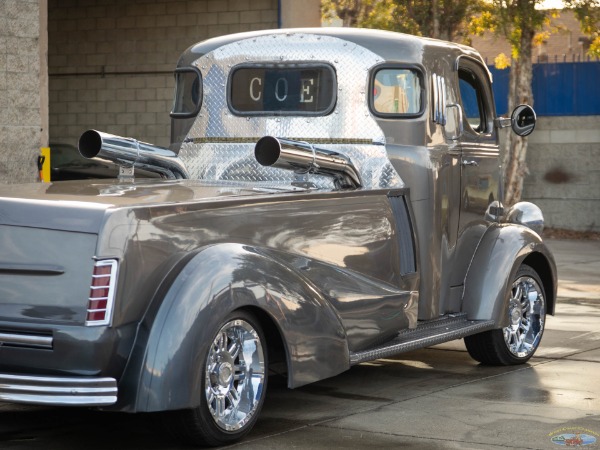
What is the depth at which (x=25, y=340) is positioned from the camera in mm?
5570

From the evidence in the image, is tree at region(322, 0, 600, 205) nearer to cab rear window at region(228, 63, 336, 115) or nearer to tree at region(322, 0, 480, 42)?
tree at region(322, 0, 480, 42)

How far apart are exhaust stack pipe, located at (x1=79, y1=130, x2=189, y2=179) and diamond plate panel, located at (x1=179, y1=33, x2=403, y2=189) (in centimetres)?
38

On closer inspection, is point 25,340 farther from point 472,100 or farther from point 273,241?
point 472,100

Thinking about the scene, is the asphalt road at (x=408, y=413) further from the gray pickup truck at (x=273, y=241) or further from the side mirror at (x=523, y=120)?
the side mirror at (x=523, y=120)

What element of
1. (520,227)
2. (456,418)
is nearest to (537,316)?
(520,227)

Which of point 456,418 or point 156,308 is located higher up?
point 156,308

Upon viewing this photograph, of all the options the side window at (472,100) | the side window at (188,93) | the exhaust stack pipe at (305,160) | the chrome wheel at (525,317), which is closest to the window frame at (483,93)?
the side window at (472,100)

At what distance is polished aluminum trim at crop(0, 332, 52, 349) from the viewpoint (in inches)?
218

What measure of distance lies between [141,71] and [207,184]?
15992 mm

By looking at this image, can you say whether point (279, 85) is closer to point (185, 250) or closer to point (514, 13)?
point (185, 250)

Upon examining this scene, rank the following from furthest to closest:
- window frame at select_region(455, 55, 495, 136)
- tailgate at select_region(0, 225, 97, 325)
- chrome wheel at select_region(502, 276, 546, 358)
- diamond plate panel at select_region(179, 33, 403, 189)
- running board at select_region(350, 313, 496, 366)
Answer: window frame at select_region(455, 55, 495, 136) < chrome wheel at select_region(502, 276, 546, 358) < diamond plate panel at select_region(179, 33, 403, 189) < running board at select_region(350, 313, 496, 366) < tailgate at select_region(0, 225, 97, 325)

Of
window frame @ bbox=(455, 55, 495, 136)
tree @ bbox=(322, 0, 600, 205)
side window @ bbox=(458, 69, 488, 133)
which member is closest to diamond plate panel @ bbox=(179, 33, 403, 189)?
side window @ bbox=(458, 69, 488, 133)

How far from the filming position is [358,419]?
22.2ft

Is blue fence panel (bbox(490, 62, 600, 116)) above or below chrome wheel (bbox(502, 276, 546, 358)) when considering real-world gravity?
above
